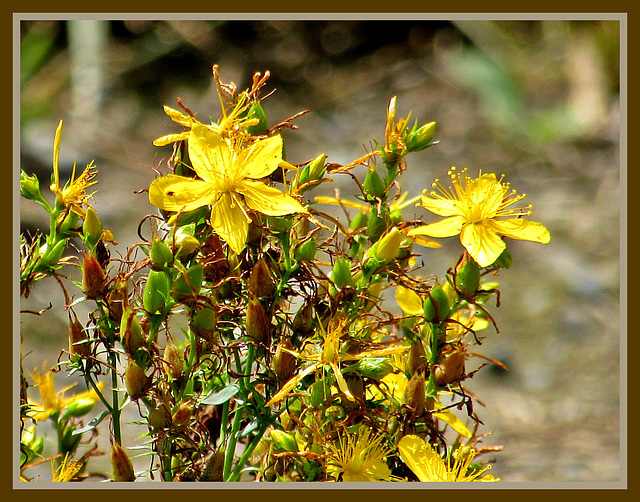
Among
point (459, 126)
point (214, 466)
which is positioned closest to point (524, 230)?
point (214, 466)

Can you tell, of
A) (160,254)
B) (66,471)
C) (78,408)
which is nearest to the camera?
(160,254)

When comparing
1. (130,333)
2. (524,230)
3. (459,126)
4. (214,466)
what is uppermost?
(459,126)

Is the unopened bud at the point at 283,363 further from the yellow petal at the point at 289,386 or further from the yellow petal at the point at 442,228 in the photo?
the yellow petal at the point at 442,228

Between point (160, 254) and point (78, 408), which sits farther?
point (78, 408)

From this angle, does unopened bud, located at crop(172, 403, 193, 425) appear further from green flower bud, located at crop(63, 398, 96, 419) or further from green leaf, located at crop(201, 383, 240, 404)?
green flower bud, located at crop(63, 398, 96, 419)

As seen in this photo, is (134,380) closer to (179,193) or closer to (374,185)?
(179,193)

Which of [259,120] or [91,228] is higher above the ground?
[259,120]

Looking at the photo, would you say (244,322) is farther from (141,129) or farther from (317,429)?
(141,129)
